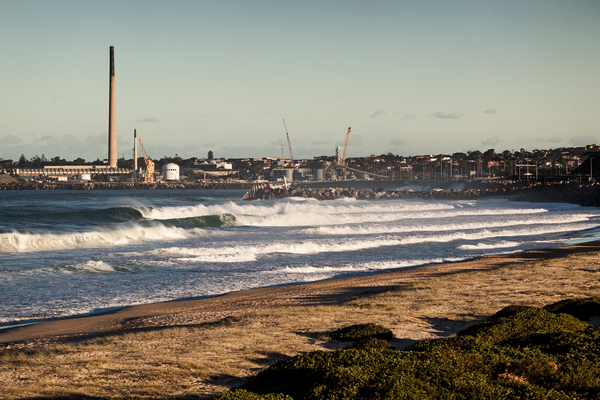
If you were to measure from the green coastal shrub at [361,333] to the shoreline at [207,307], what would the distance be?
360cm

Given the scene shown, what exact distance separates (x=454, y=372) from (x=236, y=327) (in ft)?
21.3

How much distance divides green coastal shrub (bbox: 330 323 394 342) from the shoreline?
3.60 meters

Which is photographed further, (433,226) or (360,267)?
(433,226)

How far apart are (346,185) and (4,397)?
177 m

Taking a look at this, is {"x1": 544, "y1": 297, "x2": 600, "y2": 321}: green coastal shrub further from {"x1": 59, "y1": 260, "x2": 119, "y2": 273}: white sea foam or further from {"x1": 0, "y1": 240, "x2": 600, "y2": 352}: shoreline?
{"x1": 59, "y1": 260, "x2": 119, "y2": 273}: white sea foam

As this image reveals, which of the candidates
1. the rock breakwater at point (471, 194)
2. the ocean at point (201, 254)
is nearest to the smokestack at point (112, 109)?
the rock breakwater at point (471, 194)

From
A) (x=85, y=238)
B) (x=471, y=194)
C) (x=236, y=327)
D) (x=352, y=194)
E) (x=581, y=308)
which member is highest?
(x=471, y=194)

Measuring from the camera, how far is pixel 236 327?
11867 mm

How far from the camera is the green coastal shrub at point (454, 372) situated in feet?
19.2

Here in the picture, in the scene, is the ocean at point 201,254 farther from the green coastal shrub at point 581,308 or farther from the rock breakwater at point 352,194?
the rock breakwater at point 352,194

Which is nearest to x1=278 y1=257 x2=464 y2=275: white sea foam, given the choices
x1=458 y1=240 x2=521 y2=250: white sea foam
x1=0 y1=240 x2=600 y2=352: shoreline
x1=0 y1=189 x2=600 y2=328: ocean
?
x1=0 y1=189 x2=600 y2=328: ocean

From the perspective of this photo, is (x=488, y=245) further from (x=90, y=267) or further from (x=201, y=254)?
(x=90, y=267)

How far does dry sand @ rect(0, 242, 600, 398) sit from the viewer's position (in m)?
8.11

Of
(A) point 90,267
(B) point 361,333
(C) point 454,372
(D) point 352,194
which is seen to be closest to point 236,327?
(B) point 361,333
